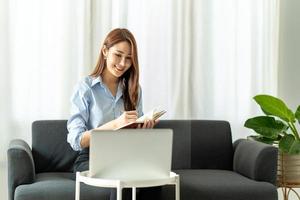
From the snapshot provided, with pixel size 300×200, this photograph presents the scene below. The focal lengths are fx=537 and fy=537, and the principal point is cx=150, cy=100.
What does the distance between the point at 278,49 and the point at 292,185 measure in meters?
1.13

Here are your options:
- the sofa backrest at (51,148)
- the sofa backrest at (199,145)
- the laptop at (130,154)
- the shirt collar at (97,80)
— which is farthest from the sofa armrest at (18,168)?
the sofa backrest at (199,145)

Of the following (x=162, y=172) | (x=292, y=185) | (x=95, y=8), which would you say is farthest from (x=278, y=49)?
(x=162, y=172)

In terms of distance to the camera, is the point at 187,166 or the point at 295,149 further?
the point at 187,166

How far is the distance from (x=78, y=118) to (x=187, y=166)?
36.7 inches

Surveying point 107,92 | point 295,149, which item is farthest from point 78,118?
point 295,149

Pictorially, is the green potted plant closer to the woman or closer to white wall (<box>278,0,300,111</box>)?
white wall (<box>278,0,300,111</box>)

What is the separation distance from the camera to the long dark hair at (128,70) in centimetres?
312

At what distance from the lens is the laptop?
87.9 inches

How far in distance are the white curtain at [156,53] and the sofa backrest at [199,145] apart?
0.31m

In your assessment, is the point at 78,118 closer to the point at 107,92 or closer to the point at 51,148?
the point at 107,92

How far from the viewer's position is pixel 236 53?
4.08 metres

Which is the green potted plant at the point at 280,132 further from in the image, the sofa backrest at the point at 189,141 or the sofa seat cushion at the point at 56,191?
the sofa seat cushion at the point at 56,191

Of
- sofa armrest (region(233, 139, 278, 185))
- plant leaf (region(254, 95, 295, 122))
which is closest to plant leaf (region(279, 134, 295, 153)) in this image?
plant leaf (region(254, 95, 295, 122))

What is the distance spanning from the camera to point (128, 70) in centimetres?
322
